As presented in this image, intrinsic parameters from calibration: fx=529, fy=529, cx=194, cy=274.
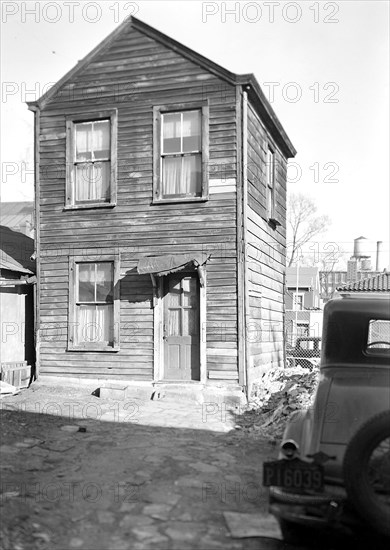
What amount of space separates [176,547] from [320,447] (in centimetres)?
149

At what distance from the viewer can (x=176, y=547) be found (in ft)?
14.7

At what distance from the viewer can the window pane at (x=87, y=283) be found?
1235 centimetres

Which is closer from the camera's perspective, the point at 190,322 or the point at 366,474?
the point at 366,474

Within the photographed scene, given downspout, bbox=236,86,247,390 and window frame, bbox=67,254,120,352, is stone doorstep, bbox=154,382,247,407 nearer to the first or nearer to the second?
downspout, bbox=236,86,247,390

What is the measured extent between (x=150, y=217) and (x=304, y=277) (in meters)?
43.3

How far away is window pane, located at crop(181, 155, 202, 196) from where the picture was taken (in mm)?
11805

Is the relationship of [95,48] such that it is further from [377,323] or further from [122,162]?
[377,323]

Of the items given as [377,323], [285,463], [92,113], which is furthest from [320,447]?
[92,113]

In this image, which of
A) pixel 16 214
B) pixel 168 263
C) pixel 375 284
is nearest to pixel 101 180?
pixel 168 263

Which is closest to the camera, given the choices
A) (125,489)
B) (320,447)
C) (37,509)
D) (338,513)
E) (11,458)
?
(338,513)

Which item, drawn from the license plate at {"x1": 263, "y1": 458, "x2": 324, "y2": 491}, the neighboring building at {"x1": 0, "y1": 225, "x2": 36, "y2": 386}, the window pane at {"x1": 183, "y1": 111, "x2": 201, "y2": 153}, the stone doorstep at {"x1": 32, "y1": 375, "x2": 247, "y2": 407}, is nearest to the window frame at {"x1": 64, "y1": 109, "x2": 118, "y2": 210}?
the window pane at {"x1": 183, "y1": 111, "x2": 201, "y2": 153}

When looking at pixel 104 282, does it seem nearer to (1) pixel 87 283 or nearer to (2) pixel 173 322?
(1) pixel 87 283

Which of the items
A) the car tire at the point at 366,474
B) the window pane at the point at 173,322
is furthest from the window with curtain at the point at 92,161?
the car tire at the point at 366,474

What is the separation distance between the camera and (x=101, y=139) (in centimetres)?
1248
